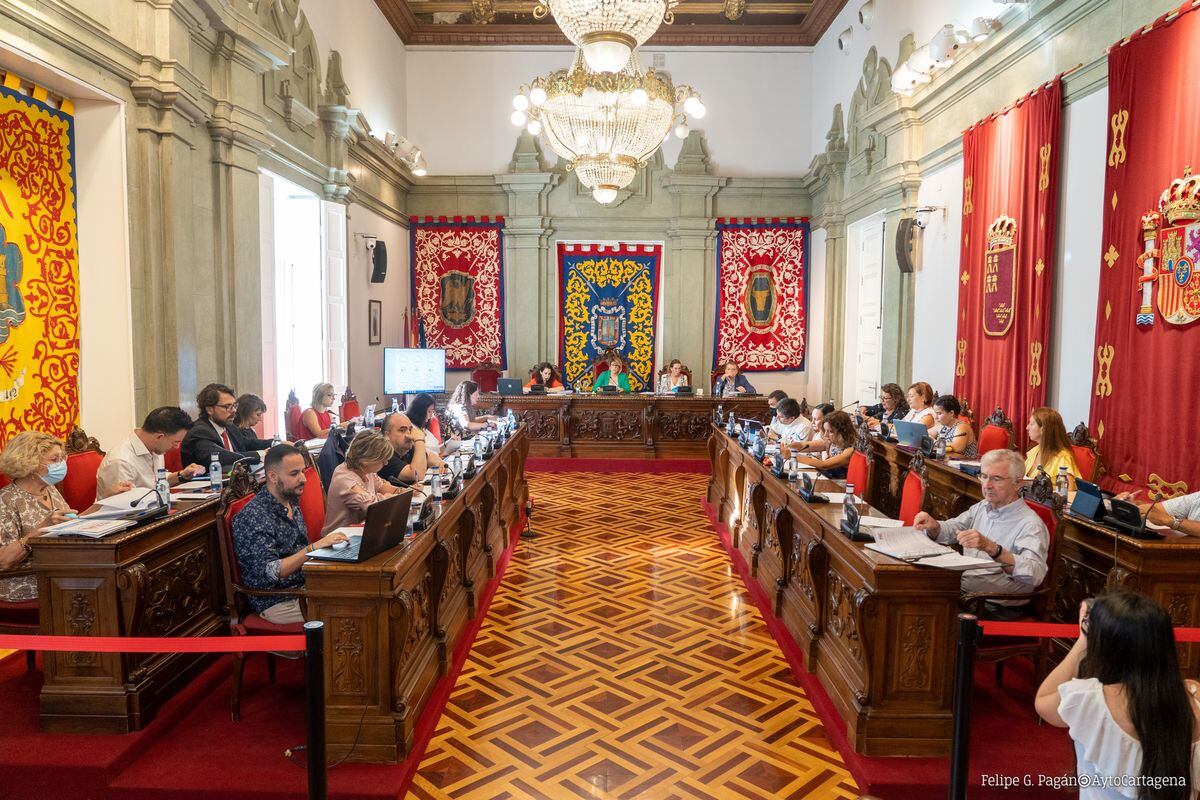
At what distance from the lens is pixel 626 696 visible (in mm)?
4012

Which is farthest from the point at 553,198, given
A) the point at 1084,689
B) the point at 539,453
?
the point at 1084,689

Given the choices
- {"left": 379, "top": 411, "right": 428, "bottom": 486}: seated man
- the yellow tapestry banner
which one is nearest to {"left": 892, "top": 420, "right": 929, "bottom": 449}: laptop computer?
{"left": 379, "top": 411, "right": 428, "bottom": 486}: seated man

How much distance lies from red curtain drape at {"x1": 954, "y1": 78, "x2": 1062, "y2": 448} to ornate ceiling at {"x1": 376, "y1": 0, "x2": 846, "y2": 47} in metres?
6.01

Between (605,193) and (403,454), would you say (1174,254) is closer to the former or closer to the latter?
(605,193)

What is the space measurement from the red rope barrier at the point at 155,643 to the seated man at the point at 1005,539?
2.80 metres

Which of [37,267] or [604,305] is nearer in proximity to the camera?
[37,267]

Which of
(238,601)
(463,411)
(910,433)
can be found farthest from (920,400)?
(238,601)

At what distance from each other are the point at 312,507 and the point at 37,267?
247 centimetres

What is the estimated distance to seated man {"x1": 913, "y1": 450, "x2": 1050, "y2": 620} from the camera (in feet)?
11.5

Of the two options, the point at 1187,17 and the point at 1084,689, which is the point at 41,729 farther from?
the point at 1187,17

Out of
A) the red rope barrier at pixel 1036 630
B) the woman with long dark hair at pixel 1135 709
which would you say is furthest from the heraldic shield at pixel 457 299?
the woman with long dark hair at pixel 1135 709

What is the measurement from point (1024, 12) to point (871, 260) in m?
4.72

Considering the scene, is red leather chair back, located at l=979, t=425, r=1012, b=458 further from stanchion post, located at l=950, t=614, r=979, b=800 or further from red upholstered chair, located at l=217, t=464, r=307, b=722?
red upholstered chair, located at l=217, t=464, r=307, b=722

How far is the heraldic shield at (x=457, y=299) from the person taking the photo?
13.3m
